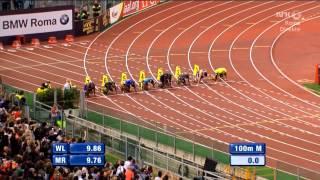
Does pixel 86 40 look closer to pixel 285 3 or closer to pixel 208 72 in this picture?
pixel 208 72

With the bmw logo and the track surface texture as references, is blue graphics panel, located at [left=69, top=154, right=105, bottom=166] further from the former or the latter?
the bmw logo

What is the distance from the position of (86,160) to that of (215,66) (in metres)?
31.1

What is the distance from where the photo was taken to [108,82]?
166ft

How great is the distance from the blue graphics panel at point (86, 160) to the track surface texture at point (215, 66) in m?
8.77

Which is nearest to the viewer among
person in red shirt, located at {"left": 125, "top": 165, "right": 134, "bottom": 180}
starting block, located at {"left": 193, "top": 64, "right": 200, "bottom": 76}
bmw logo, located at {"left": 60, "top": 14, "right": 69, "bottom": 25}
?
person in red shirt, located at {"left": 125, "top": 165, "right": 134, "bottom": 180}

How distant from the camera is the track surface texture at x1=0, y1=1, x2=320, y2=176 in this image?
44.0 meters

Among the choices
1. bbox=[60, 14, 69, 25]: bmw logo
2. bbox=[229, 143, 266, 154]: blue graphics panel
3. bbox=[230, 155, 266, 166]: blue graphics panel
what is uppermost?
bbox=[60, 14, 69, 25]: bmw logo

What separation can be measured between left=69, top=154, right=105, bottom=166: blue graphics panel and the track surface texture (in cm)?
877

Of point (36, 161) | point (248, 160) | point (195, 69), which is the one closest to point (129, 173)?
point (36, 161)

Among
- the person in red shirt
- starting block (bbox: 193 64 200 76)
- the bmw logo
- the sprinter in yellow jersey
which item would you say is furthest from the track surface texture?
the person in red shirt

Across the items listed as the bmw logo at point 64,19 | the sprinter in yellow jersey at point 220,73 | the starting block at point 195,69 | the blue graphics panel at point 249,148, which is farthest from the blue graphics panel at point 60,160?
the bmw logo at point 64,19

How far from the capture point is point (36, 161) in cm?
2747

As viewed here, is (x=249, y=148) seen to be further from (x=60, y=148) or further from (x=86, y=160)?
(x=60, y=148)

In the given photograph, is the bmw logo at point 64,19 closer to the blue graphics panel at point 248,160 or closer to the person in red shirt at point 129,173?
the person in red shirt at point 129,173
